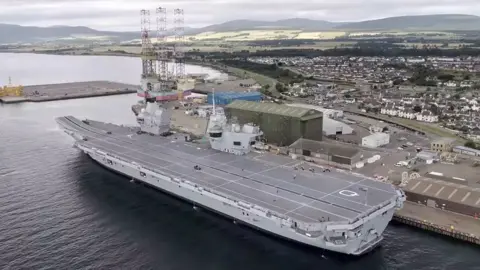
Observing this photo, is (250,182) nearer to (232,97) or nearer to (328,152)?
(328,152)

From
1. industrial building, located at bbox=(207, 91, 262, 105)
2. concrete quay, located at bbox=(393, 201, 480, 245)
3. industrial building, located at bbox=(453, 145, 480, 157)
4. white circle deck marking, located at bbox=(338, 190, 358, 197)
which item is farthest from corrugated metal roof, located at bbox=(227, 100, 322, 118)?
industrial building, located at bbox=(207, 91, 262, 105)

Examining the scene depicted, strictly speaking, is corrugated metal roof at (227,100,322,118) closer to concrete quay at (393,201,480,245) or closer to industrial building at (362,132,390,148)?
industrial building at (362,132,390,148)

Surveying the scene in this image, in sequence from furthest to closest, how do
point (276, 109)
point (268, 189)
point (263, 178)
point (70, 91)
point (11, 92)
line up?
point (70, 91) → point (11, 92) → point (276, 109) → point (263, 178) → point (268, 189)

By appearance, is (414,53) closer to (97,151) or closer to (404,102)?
(404,102)

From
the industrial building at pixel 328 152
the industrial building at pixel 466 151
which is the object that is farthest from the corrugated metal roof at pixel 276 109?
the industrial building at pixel 466 151

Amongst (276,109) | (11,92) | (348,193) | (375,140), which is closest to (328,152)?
(375,140)

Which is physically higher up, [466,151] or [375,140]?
[375,140]
